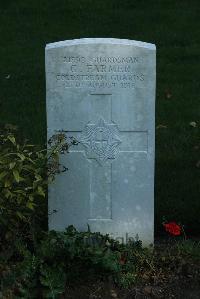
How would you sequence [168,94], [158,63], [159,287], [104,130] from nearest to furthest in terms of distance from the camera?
[159,287] → [104,130] → [168,94] → [158,63]

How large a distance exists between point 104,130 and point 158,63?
17.3ft

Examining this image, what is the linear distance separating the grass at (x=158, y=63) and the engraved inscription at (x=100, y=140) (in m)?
0.98

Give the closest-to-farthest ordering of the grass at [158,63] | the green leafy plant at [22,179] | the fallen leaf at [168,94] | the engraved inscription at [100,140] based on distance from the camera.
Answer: the green leafy plant at [22,179], the engraved inscription at [100,140], the grass at [158,63], the fallen leaf at [168,94]

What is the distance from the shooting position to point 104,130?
16.4 ft

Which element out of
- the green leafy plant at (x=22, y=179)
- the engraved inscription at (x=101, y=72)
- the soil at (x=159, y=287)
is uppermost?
the engraved inscription at (x=101, y=72)

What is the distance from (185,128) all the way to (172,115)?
41cm

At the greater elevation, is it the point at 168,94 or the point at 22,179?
the point at 168,94

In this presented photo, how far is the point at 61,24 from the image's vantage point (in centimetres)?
1277

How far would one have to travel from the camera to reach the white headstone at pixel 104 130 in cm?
489

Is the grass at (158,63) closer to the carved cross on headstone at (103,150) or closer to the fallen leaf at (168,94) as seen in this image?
the fallen leaf at (168,94)

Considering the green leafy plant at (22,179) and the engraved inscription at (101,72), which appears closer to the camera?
the green leafy plant at (22,179)

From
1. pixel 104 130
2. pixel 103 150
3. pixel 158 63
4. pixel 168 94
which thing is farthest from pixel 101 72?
pixel 158 63

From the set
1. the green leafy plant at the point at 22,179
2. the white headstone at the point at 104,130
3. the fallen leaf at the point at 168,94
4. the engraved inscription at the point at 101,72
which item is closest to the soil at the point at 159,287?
the white headstone at the point at 104,130

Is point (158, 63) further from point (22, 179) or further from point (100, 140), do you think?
point (22, 179)
